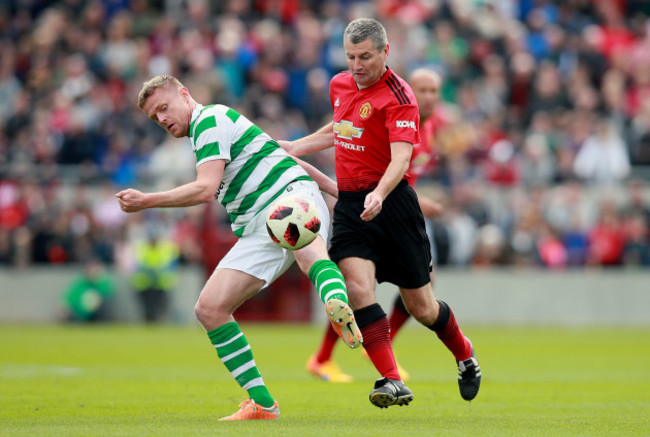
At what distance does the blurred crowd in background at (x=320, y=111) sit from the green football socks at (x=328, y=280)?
12117 mm

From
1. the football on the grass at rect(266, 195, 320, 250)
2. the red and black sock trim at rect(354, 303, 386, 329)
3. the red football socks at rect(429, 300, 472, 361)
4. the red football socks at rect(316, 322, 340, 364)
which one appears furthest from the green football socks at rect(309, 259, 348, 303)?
the red football socks at rect(316, 322, 340, 364)

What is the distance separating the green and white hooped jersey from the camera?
24.2ft

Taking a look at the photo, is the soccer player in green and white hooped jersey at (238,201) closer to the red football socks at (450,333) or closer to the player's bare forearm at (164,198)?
the player's bare forearm at (164,198)

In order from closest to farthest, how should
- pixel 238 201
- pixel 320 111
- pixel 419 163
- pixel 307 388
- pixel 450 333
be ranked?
pixel 238 201 → pixel 450 333 → pixel 307 388 → pixel 419 163 → pixel 320 111

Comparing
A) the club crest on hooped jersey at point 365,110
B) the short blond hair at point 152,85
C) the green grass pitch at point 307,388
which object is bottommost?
the green grass pitch at point 307,388

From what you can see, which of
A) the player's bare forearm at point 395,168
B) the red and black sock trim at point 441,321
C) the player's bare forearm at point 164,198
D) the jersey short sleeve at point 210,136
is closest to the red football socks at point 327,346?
the red and black sock trim at point 441,321

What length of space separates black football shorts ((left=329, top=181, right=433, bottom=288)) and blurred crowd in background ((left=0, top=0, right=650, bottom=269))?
11.4m

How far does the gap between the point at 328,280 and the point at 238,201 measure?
37.5 inches

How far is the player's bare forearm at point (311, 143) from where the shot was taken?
8047mm

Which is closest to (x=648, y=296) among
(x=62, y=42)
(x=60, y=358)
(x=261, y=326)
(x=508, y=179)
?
(x=508, y=179)

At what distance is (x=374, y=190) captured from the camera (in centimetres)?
732

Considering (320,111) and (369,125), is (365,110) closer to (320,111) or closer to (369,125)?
(369,125)

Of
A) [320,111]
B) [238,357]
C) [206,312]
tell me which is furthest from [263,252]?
[320,111]

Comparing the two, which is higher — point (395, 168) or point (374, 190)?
point (395, 168)
